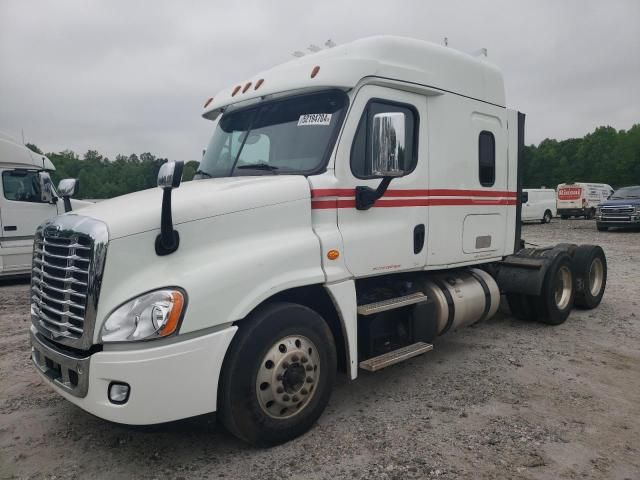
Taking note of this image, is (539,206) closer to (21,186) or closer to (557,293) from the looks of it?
(557,293)

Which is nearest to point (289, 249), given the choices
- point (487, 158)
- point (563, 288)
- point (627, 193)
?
point (487, 158)

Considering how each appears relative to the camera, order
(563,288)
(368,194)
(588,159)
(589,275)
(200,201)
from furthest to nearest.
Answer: (588,159) < (589,275) < (563,288) < (368,194) < (200,201)

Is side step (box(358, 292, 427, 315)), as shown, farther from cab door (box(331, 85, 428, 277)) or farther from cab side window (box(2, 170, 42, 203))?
cab side window (box(2, 170, 42, 203))

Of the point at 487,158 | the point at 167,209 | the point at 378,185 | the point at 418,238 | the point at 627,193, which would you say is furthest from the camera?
the point at 627,193

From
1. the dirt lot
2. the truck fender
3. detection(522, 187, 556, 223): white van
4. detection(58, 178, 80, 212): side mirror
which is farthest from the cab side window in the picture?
detection(522, 187, 556, 223): white van

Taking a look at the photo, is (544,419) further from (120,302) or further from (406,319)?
(120,302)

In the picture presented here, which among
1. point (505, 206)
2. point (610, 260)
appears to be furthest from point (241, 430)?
point (610, 260)

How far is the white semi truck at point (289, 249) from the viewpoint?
123 inches

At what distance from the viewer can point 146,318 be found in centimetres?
308

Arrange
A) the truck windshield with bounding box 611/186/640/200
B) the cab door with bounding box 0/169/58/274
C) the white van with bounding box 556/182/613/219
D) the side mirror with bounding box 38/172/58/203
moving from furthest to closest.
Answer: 1. the white van with bounding box 556/182/613/219
2. the truck windshield with bounding box 611/186/640/200
3. the side mirror with bounding box 38/172/58/203
4. the cab door with bounding box 0/169/58/274

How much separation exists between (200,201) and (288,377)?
142 centimetres

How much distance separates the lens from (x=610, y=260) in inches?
542

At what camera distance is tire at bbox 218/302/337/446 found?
3.37m

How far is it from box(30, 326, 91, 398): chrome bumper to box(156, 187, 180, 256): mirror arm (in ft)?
2.69
